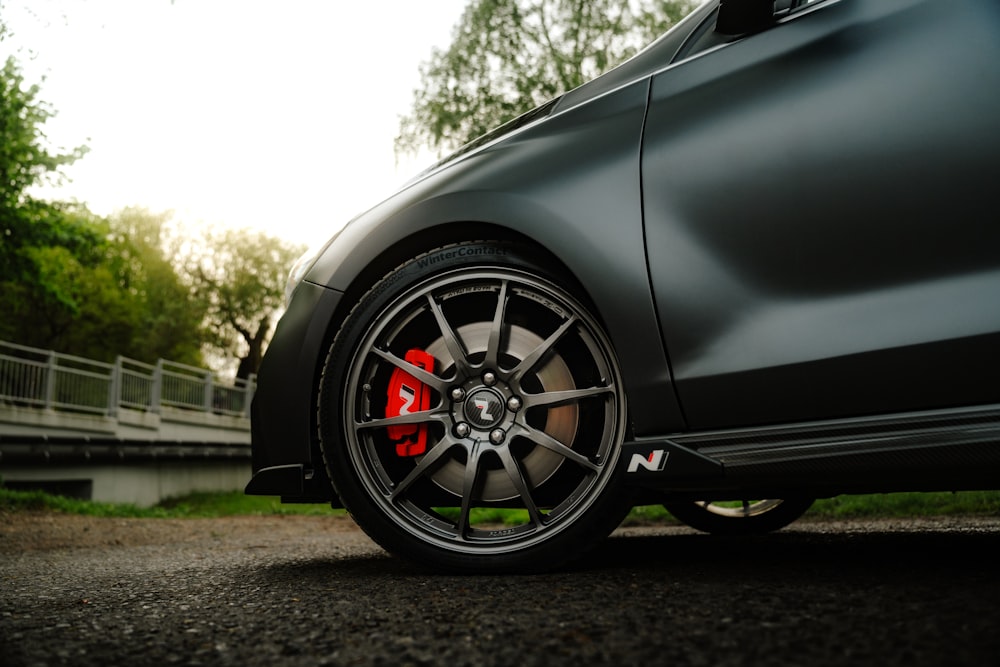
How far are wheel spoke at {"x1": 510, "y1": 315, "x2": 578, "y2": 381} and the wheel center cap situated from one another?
0.08 m

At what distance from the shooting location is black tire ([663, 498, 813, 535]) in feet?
13.1

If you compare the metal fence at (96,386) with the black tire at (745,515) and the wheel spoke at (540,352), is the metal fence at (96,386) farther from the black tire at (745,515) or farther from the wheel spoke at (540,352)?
the wheel spoke at (540,352)

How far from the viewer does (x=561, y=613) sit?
1.75m

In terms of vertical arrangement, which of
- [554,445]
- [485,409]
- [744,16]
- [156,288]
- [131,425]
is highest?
[156,288]

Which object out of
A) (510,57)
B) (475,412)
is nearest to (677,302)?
(475,412)

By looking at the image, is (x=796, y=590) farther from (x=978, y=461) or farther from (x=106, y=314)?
(x=106, y=314)

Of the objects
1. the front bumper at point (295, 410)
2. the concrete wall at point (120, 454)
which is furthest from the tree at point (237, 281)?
the front bumper at point (295, 410)

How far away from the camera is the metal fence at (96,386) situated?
1636 centimetres

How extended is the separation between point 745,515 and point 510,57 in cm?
1667

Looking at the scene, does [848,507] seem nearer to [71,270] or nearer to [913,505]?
[913,505]

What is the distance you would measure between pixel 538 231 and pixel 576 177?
18 cm

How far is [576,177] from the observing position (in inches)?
92.8

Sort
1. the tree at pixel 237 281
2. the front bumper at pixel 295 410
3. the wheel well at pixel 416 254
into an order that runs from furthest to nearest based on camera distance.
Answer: the tree at pixel 237 281
the front bumper at pixel 295 410
the wheel well at pixel 416 254

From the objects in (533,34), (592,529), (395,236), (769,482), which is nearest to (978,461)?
(769,482)
